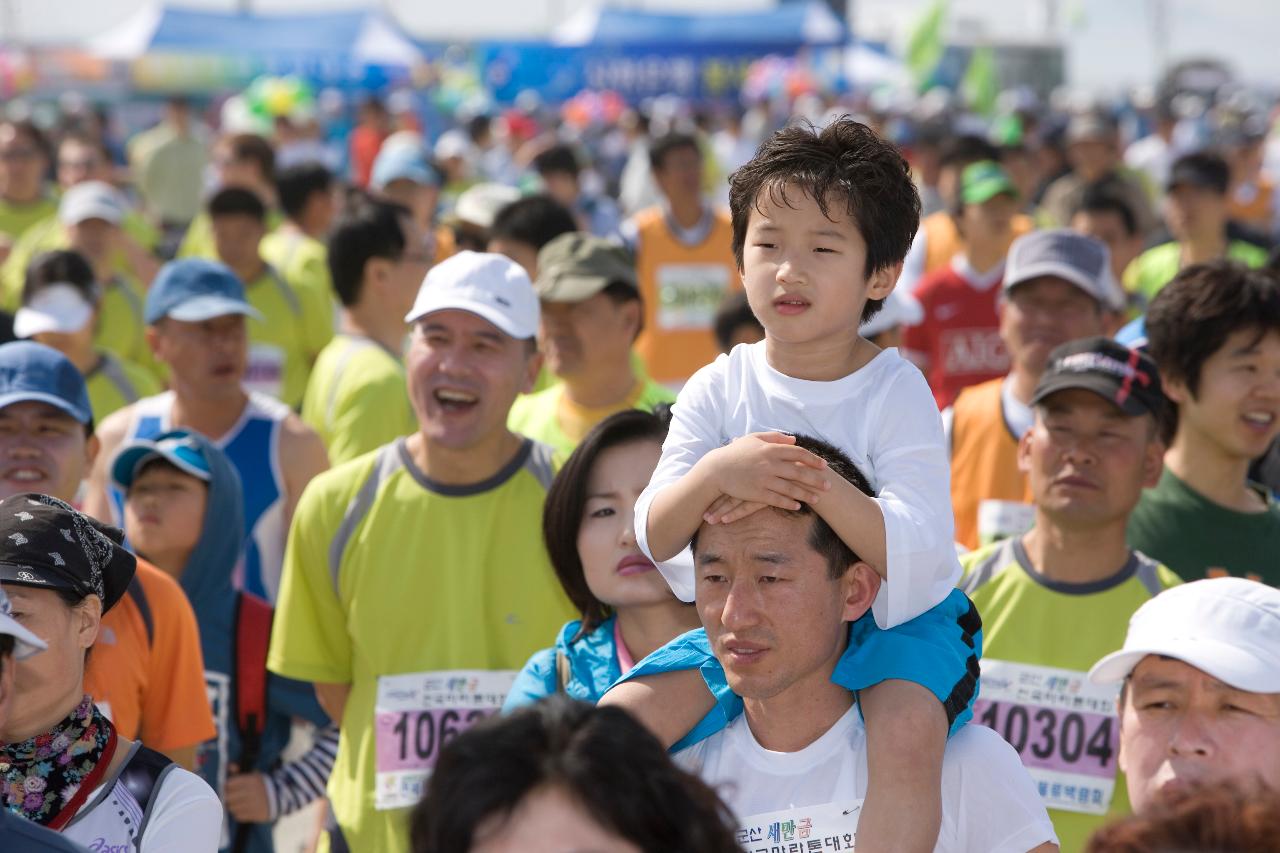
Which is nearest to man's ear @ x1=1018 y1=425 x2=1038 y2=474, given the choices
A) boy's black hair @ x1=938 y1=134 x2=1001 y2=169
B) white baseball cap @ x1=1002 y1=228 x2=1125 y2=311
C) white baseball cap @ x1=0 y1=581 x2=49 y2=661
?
white baseball cap @ x1=1002 y1=228 x2=1125 y2=311

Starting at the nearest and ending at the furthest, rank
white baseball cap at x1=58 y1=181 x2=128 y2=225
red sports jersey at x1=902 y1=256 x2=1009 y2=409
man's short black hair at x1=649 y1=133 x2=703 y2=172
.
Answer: red sports jersey at x1=902 y1=256 x2=1009 y2=409 → white baseball cap at x1=58 y1=181 x2=128 y2=225 → man's short black hair at x1=649 y1=133 x2=703 y2=172

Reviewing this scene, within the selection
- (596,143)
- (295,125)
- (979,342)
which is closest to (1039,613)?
(979,342)

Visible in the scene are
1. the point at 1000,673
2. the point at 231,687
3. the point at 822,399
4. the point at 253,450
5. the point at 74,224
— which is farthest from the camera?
the point at 74,224

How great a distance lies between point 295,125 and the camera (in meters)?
18.6

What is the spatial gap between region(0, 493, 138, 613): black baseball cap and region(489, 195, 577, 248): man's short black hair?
3.86 meters

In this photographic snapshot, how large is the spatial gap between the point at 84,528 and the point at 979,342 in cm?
525

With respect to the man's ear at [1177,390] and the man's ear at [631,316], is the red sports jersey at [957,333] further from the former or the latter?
the man's ear at [1177,390]

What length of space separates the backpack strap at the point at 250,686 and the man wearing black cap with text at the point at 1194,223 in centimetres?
568

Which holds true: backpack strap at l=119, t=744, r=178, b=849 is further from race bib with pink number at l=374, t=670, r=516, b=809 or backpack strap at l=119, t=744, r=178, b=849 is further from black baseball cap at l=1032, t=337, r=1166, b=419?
black baseball cap at l=1032, t=337, r=1166, b=419

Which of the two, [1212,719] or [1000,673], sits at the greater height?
[1000,673]

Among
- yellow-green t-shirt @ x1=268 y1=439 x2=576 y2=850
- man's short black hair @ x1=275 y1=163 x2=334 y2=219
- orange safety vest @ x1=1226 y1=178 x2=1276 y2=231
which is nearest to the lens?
yellow-green t-shirt @ x1=268 y1=439 x2=576 y2=850

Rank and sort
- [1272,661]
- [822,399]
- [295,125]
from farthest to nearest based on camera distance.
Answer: [295,125]
[822,399]
[1272,661]

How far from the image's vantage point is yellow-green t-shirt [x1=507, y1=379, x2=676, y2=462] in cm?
529

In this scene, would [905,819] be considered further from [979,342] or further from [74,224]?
[74,224]
